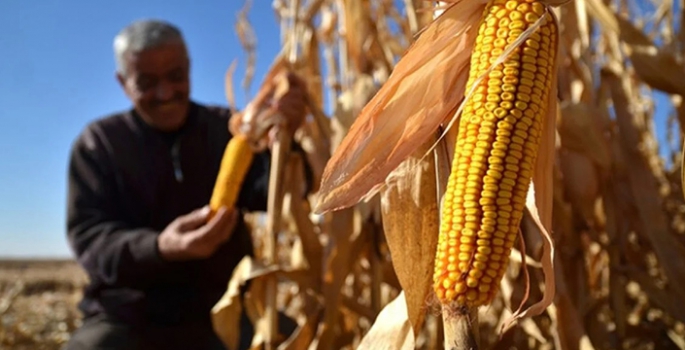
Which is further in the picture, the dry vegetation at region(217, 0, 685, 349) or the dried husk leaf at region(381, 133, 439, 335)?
the dry vegetation at region(217, 0, 685, 349)

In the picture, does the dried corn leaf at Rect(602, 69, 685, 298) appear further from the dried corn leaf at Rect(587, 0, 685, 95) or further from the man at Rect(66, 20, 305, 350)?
the man at Rect(66, 20, 305, 350)

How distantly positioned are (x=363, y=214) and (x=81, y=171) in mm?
1494

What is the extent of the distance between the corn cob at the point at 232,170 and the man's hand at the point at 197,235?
39 millimetres

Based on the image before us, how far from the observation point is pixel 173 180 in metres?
2.85

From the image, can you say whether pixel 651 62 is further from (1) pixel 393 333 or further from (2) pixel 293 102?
(1) pixel 393 333

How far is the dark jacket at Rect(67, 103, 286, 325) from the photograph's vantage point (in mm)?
2576

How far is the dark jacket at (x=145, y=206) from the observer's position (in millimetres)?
2576

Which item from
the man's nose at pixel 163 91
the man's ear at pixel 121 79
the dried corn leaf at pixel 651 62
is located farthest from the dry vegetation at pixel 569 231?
the man's ear at pixel 121 79

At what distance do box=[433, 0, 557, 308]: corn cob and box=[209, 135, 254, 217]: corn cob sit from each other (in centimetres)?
122

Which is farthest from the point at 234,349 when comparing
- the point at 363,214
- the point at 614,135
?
the point at 614,135


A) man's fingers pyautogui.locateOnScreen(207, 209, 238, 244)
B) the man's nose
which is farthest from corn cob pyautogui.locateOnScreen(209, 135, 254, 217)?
the man's nose

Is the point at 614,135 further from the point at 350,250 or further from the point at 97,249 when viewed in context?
the point at 97,249

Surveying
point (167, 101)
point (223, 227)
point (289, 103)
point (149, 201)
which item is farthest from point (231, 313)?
point (167, 101)

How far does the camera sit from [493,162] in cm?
82
